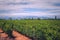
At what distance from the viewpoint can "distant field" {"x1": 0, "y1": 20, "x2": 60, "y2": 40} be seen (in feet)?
7.88

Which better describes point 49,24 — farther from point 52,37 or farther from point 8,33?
point 8,33

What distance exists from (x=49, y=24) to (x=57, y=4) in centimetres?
33

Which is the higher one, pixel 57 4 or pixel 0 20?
pixel 57 4

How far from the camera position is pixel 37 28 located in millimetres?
2430

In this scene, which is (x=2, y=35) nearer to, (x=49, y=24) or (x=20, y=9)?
(x=20, y=9)

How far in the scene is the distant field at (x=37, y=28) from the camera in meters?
2.40

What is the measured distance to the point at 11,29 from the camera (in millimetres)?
2449

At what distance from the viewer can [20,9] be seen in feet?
8.13

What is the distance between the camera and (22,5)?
8.08 ft

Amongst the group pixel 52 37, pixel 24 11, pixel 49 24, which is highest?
pixel 24 11

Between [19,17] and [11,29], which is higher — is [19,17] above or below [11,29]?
above

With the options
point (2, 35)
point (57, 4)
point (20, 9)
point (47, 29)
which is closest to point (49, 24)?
point (47, 29)

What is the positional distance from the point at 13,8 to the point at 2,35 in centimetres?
46

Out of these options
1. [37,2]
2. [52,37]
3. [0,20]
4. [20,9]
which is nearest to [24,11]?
[20,9]
